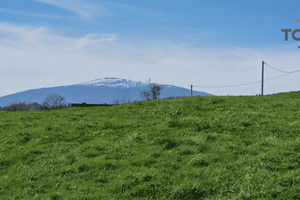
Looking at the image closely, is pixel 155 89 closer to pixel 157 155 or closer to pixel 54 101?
pixel 54 101

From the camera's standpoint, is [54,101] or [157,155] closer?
[157,155]

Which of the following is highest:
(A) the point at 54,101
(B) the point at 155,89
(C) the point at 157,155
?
(B) the point at 155,89

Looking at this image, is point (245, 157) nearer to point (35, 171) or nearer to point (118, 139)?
point (118, 139)

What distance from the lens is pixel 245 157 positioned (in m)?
11.6

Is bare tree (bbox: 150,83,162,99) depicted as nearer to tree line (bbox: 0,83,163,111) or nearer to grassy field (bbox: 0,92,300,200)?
tree line (bbox: 0,83,163,111)

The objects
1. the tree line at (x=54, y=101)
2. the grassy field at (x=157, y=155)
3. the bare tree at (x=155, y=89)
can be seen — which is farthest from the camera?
the bare tree at (x=155, y=89)

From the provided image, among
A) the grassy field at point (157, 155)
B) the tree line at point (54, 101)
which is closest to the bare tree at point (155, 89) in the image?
the tree line at point (54, 101)

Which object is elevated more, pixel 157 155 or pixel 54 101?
pixel 54 101

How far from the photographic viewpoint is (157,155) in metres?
12.2

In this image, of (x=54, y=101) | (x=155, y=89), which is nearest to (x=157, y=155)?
(x=54, y=101)

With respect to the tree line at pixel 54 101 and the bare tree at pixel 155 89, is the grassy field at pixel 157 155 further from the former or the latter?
the bare tree at pixel 155 89

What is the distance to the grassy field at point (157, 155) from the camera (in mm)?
9516

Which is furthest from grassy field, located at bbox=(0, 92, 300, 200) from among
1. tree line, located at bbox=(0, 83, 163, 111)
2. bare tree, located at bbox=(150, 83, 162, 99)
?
bare tree, located at bbox=(150, 83, 162, 99)

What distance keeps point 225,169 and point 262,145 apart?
3267 millimetres
